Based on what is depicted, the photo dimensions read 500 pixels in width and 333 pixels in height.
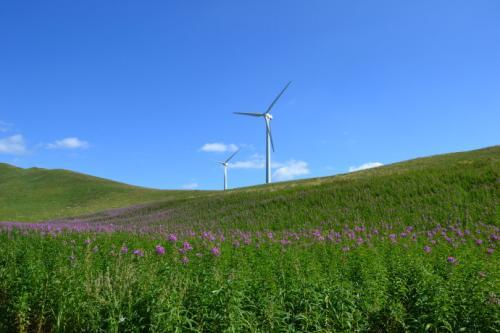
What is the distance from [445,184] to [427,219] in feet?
18.0

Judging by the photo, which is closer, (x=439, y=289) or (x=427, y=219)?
(x=439, y=289)

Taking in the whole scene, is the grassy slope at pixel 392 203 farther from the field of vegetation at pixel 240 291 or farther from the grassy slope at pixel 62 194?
the grassy slope at pixel 62 194

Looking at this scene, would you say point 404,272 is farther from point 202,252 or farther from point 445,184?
point 445,184

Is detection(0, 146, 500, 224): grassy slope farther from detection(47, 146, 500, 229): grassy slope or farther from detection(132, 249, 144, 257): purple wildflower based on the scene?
detection(132, 249, 144, 257): purple wildflower

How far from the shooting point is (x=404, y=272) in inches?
270

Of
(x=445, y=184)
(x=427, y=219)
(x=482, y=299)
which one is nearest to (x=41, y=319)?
(x=482, y=299)

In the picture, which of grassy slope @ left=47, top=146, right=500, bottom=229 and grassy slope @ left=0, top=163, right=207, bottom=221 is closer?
grassy slope @ left=47, top=146, right=500, bottom=229

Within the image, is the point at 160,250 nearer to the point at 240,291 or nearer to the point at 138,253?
the point at 138,253

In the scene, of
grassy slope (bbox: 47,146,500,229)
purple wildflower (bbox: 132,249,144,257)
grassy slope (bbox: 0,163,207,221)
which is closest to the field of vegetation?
purple wildflower (bbox: 132,249,144,257)

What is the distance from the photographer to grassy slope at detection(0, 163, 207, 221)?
62.6 metres

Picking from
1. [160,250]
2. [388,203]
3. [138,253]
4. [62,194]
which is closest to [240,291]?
[160,250]

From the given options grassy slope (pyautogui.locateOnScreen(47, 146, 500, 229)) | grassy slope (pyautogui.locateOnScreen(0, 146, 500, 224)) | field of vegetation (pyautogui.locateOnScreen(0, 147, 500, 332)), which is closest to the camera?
field of vegetation (pyautogui.locateOnScreen(0, 147, 500, 332))

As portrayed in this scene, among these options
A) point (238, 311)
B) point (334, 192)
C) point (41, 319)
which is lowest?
point (41, 319)

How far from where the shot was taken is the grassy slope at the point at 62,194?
62.6 metres
